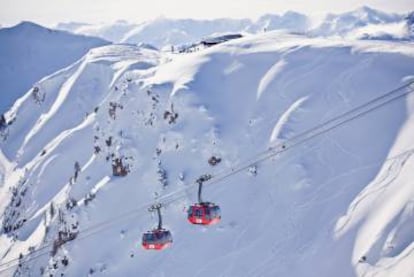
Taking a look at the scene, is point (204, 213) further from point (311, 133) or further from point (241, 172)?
point (311, 133)

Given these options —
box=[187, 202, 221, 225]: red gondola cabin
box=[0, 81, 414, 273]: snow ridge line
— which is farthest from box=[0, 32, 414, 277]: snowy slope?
box=[187, 202, 221, 225]: red gondola cabin

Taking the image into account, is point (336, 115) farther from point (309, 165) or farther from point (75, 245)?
point (75, 245)

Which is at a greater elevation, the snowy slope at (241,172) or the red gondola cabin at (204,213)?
the snowy slope at (241,172)

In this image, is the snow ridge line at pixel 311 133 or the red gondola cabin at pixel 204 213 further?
the snow ridge line at pixel 311 133

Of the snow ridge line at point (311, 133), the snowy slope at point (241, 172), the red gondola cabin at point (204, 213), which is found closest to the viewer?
the red gondola cabin at point (204, 213)

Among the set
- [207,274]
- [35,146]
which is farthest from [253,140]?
[35,146]

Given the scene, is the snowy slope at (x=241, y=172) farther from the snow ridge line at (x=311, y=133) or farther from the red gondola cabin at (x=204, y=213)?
the red gondola cabin at (x=204, y=213)

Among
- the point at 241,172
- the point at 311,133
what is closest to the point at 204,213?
the point at 241,172

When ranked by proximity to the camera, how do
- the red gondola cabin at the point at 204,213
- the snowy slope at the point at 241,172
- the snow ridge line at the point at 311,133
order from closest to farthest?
the red gondola cabin at the point at 204,213
the snowy slope at the point at 241,172
the snow ridge line at the point at 311,133

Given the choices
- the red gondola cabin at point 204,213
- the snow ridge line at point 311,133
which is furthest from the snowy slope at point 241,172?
the red gondola cabin at point 204,213

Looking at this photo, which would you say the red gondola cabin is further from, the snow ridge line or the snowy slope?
the snow ridge line
